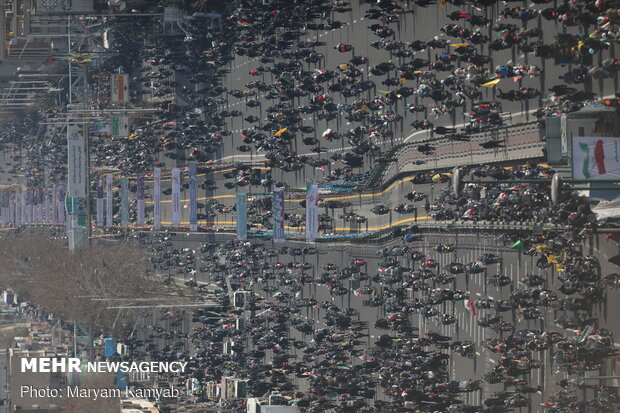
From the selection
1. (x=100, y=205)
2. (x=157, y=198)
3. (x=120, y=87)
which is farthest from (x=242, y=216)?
(x=100, y=205)

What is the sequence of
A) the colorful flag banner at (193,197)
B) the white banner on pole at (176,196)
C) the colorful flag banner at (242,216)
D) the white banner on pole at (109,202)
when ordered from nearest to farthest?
the colorful flag banner at (242,216) → the colorful flag banner at (193,197) → the white banner on pole at (176,196) → the white banner on pole at (109,202)

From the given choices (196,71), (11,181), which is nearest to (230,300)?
(196,71)

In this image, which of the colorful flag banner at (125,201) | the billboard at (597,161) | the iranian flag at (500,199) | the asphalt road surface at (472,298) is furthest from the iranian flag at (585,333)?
the colorful flag banner at (125,201)

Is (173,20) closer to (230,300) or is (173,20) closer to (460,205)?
(230,300)

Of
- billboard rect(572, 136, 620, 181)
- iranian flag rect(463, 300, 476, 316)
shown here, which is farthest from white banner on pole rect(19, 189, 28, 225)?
billboard rect(572, 136, 620, 181)

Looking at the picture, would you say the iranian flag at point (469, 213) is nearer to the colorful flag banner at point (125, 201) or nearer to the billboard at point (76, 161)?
the colorful flag banner at point (125, 201)

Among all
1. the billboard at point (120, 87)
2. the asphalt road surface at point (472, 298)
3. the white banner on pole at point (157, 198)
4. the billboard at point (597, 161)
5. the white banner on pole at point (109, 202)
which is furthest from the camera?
the white banner on pole at point (109, 202)

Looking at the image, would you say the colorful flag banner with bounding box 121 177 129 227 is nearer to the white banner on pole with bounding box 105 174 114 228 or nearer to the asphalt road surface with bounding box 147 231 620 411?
the white banner on pole with bounding box 105 174 114 228
